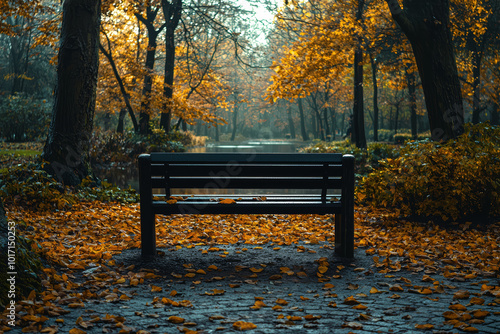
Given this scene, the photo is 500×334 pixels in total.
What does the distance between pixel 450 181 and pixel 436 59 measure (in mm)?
3088

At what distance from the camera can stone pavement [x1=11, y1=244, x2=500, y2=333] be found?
3.28m

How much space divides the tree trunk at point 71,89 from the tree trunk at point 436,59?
563 centimetres

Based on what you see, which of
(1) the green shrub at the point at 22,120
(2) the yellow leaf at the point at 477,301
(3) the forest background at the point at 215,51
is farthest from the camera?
(1) the green shrub at the point at 22,120

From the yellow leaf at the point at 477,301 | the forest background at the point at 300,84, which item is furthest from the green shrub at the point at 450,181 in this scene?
the yellow leaf at the point at 477,301

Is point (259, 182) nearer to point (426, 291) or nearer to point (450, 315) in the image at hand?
point (426, 291)

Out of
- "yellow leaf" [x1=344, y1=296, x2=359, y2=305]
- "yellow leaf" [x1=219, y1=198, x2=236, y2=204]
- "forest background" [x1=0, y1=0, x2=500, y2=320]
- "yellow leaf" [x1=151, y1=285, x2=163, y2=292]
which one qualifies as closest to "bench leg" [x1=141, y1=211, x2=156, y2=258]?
"yellow leaf" [x1=219, y1=198, x2=236, y2=204]

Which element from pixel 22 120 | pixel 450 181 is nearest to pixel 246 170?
pixel 450 181

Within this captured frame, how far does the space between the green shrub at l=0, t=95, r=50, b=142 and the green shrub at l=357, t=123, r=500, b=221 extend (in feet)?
69.6

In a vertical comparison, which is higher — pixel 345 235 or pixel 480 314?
pixel 345 235

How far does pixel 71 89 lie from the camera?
911 centimetres

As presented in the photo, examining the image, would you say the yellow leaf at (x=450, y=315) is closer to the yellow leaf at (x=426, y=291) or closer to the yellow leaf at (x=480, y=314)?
the yellow leaf at (x=480, y=314)

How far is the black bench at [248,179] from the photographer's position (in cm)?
487

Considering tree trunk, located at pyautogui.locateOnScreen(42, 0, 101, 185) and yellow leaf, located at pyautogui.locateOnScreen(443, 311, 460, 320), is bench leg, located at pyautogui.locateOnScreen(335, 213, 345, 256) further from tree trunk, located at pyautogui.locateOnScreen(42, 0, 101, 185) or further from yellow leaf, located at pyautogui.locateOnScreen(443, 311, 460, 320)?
tree trunk, located at pyautogui.locateOnScreen(42, 0, 101, 185)

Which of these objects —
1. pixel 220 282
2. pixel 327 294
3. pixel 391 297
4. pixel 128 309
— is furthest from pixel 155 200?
pixel 391 297
